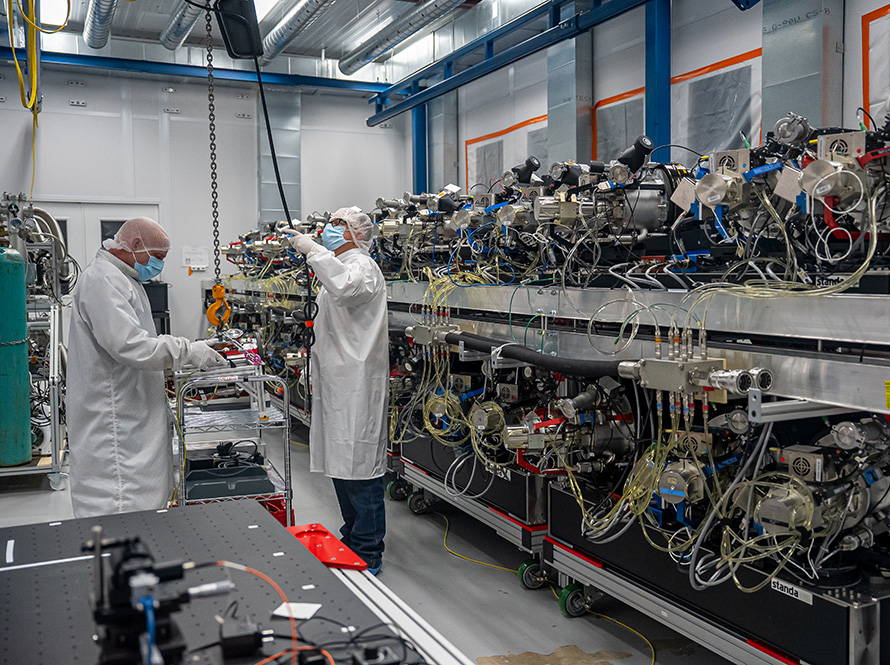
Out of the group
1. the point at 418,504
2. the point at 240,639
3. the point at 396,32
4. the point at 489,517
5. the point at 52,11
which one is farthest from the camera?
the point at 52,11

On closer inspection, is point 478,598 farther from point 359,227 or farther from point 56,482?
point 56,482

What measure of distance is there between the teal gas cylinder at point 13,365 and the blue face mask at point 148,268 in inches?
81.5

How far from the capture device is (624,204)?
2648 millimetres

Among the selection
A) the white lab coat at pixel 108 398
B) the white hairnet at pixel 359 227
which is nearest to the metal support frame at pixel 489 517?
the white hairnet at pixel 359 227

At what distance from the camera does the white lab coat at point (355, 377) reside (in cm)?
332

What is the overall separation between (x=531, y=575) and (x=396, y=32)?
5.19 meters

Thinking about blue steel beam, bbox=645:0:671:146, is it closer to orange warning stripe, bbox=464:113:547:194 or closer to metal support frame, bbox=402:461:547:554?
orange warning stripe, bbox=464:113:547:194

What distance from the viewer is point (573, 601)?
294 centimetres

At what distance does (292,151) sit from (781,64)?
619 centimetres

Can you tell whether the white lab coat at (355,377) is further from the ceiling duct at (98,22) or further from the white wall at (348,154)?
the white wall at (348,154)

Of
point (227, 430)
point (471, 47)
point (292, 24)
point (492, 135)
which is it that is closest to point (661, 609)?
point (227, 430)

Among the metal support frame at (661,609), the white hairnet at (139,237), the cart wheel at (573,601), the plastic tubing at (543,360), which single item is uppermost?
the white hairnet at (139,237)

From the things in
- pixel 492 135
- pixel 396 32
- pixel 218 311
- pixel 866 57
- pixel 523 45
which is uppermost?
pixel 396 32

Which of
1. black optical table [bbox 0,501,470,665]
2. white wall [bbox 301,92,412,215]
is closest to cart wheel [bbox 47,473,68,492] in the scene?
black optical table [bbox 0,501,470,665]
